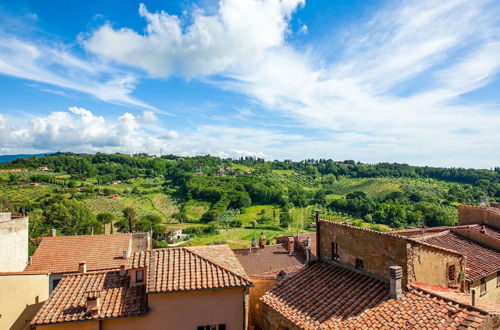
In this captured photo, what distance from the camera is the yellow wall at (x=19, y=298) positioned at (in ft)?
49.3

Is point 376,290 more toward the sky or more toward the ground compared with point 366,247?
more toward the ground

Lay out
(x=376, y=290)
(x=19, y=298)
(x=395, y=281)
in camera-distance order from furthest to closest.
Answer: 1. (x=19, y=298)
2. (x=376, y=290)
3. (x=395, y=281)

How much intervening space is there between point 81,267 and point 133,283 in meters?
5.97

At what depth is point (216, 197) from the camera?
4889 inches

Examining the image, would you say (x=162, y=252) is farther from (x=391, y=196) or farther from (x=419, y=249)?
(x=391, y=196)

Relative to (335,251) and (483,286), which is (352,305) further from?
(483,286)

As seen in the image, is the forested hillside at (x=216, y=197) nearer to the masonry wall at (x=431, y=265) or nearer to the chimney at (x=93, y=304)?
the chimney at (x=93, y=304)

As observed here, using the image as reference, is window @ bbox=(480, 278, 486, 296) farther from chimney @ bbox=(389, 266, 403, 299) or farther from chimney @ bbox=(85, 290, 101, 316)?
chimney @ bbox=(85, 290, 101, 316)

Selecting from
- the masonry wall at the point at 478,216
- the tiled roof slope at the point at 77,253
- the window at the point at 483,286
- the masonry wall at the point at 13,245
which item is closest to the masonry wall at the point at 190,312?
the window at the point at 483,286

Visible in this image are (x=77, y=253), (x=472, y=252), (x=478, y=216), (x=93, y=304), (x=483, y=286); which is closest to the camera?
(x=93, y=304)

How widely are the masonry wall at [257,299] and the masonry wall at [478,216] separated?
1738 centimetres

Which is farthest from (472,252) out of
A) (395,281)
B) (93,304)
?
(93,304)

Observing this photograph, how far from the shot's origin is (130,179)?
474 ft

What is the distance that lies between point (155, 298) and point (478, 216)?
23603 mm
